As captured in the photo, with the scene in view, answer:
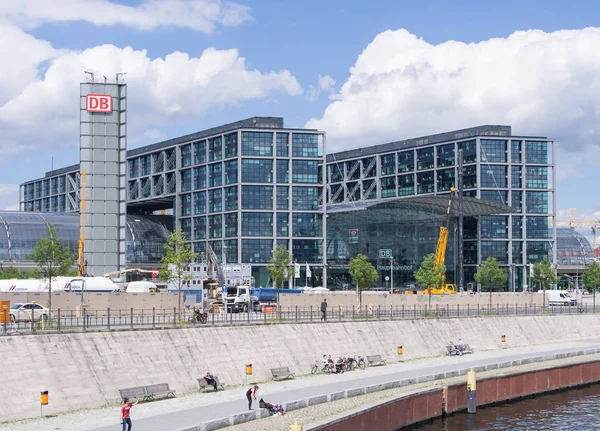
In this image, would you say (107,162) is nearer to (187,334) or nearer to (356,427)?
(187,334)

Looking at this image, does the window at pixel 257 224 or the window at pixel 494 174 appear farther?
the window at pixel 494 174

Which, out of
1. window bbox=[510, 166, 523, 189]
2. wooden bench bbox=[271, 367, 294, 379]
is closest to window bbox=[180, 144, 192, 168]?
window bbox=[510, 166, 523, 189]

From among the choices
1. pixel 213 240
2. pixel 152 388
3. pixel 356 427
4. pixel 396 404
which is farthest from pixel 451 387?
pixel 213 240

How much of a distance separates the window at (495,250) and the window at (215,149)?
166 ft

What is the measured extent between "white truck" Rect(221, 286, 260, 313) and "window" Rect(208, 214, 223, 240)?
51754 mm

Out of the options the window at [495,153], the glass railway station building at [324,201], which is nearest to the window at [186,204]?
the glass railway station building at [324,201]

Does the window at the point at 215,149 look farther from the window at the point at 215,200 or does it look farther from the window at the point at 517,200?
the window at the point at 517,200

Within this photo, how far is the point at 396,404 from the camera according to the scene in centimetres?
4266

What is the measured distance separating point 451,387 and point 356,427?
508 inches

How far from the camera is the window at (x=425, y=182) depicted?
559 feet

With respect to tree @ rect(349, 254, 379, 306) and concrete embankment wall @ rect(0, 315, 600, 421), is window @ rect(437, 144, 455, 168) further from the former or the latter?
concrete embankment wall @ rect(0, 315, 600, 421)

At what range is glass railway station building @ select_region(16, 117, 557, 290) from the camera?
14312cm

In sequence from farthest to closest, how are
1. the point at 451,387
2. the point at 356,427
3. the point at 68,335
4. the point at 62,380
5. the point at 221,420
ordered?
the point at 451,387 → the point at 68,335 → the point at 62,380 → the point at 356,427 → the point at 221,420

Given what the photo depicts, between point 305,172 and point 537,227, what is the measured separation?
4658 centimetres
